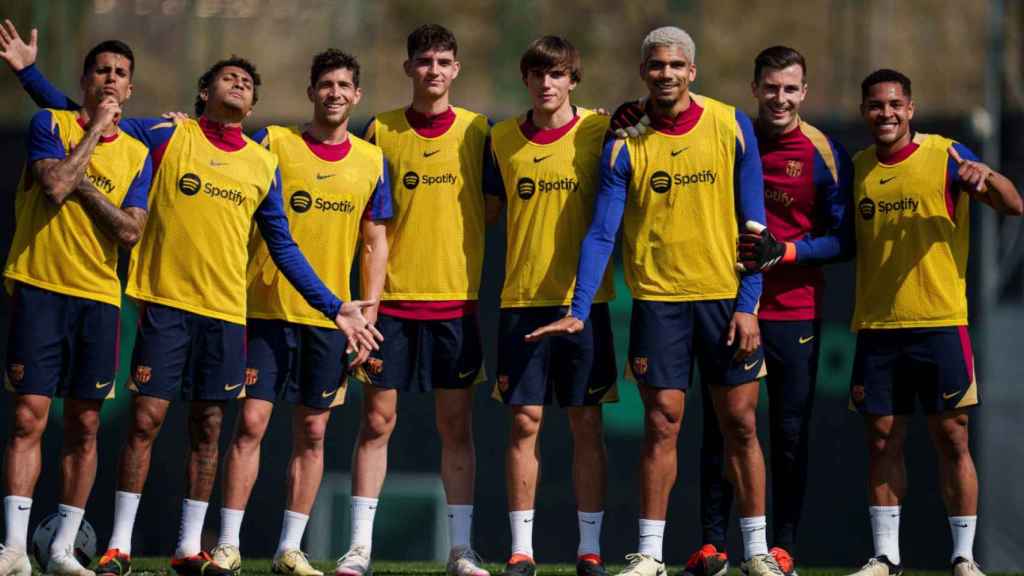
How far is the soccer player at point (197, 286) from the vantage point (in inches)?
323

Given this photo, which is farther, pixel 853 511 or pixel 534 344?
pixel 853 511

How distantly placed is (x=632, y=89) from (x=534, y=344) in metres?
11.3

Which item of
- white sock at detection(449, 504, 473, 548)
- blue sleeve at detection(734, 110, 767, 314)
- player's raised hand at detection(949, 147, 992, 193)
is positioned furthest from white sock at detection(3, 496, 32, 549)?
player's raised hand at detection(949, 147, 992, 193)

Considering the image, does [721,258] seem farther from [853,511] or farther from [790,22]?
[790,22]

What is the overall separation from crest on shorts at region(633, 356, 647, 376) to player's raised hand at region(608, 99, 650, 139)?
41.1 inches

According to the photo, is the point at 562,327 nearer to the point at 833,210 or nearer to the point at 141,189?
the point at 833,210

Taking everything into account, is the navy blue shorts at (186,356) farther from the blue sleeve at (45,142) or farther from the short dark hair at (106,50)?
the short dark hair at (106,50)

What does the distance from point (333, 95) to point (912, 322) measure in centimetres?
302

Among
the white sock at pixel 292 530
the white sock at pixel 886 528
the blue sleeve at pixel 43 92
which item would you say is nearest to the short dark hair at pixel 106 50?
the blue sleeve at pixel 43 92

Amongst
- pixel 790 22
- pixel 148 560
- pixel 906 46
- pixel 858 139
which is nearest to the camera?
pixel 148 560

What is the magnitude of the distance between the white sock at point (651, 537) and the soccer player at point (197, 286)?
4.98 ft

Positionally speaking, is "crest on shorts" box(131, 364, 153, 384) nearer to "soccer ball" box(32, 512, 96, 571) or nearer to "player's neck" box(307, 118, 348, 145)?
"soccer ball" box(32, 512, 96, 571)

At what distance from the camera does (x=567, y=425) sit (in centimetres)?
1287

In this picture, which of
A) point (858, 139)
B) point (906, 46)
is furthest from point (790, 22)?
point (858, 139)
